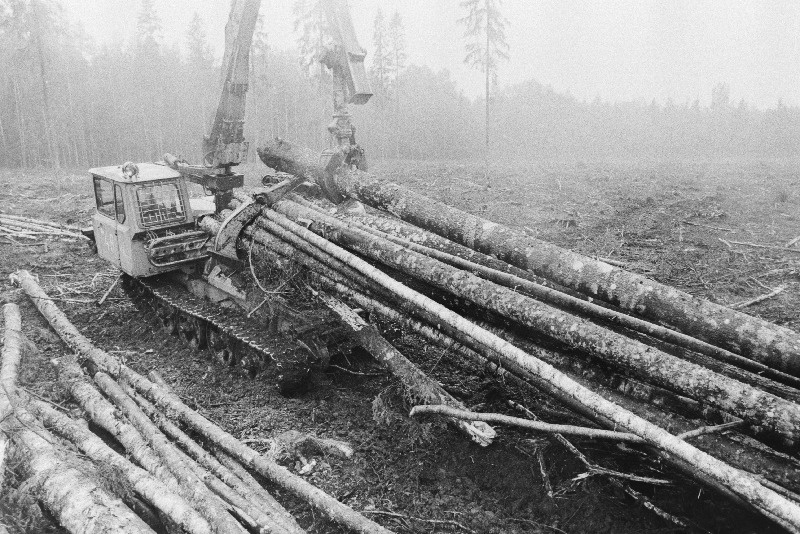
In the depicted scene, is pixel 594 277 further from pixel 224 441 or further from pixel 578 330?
pixel 224 441

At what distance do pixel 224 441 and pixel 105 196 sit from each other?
6.32m

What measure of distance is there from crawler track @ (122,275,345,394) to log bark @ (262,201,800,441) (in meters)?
1.61

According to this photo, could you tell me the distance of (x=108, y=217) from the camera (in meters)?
9.78

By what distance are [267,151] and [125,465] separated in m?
6.09

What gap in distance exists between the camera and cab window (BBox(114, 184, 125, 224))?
30.3 ft

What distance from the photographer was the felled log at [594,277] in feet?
13.6

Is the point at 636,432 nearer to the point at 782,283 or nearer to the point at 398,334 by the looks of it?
the point at 398,334

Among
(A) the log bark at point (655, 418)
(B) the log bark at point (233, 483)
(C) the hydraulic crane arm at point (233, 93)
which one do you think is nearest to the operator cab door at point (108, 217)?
(C) the hydraulic crane arm at point (233, 93)

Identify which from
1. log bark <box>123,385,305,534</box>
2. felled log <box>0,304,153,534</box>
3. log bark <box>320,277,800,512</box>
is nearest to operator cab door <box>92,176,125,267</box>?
log bark <box>123,385,305,534</box>

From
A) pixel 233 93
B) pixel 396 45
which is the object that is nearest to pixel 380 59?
pixel 396 45

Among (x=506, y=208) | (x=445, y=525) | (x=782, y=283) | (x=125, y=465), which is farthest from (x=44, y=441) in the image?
(x=506, y=208)

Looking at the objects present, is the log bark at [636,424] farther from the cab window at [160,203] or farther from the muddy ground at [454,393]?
the cab window at [160,203]

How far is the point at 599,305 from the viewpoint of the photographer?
18.7 feet

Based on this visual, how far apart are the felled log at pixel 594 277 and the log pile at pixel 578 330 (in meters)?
0.01
